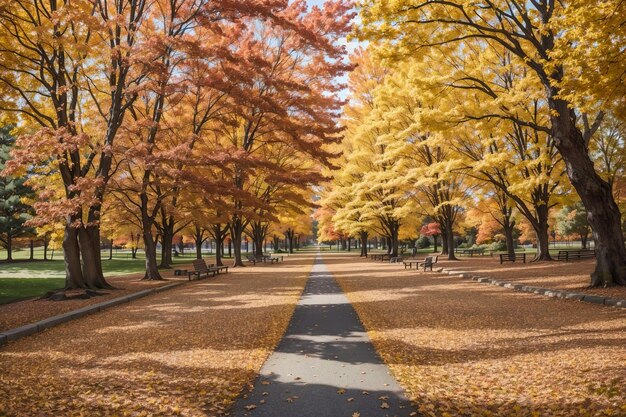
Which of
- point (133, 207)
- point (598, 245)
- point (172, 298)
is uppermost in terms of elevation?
point (133, 207)

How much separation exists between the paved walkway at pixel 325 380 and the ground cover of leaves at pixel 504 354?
0.88ft

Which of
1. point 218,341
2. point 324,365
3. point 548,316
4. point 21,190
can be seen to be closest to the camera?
point 324,365

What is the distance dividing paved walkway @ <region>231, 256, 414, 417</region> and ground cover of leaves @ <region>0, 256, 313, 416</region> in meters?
0.29

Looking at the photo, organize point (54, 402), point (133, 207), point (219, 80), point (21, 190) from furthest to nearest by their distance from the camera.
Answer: point (21, 190) → point (133, 207) → point (219, 80) → point (54, 402)

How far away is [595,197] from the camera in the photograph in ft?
40.7

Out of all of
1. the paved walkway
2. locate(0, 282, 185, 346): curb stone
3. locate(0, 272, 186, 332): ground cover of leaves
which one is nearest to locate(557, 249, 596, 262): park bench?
the paved walkway

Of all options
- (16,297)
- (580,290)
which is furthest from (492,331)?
(16,297)

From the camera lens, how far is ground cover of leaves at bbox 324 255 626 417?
4.57 m

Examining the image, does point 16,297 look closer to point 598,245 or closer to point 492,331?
point 492,331

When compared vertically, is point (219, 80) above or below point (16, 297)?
above

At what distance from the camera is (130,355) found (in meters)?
6.95

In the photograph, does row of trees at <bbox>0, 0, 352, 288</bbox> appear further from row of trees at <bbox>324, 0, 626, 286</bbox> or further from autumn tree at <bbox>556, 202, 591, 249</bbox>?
autumn tree at <bbox>556, 202, 591, 249</bbox>

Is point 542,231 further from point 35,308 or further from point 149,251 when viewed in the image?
point 35,308

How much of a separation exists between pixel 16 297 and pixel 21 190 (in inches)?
1207
